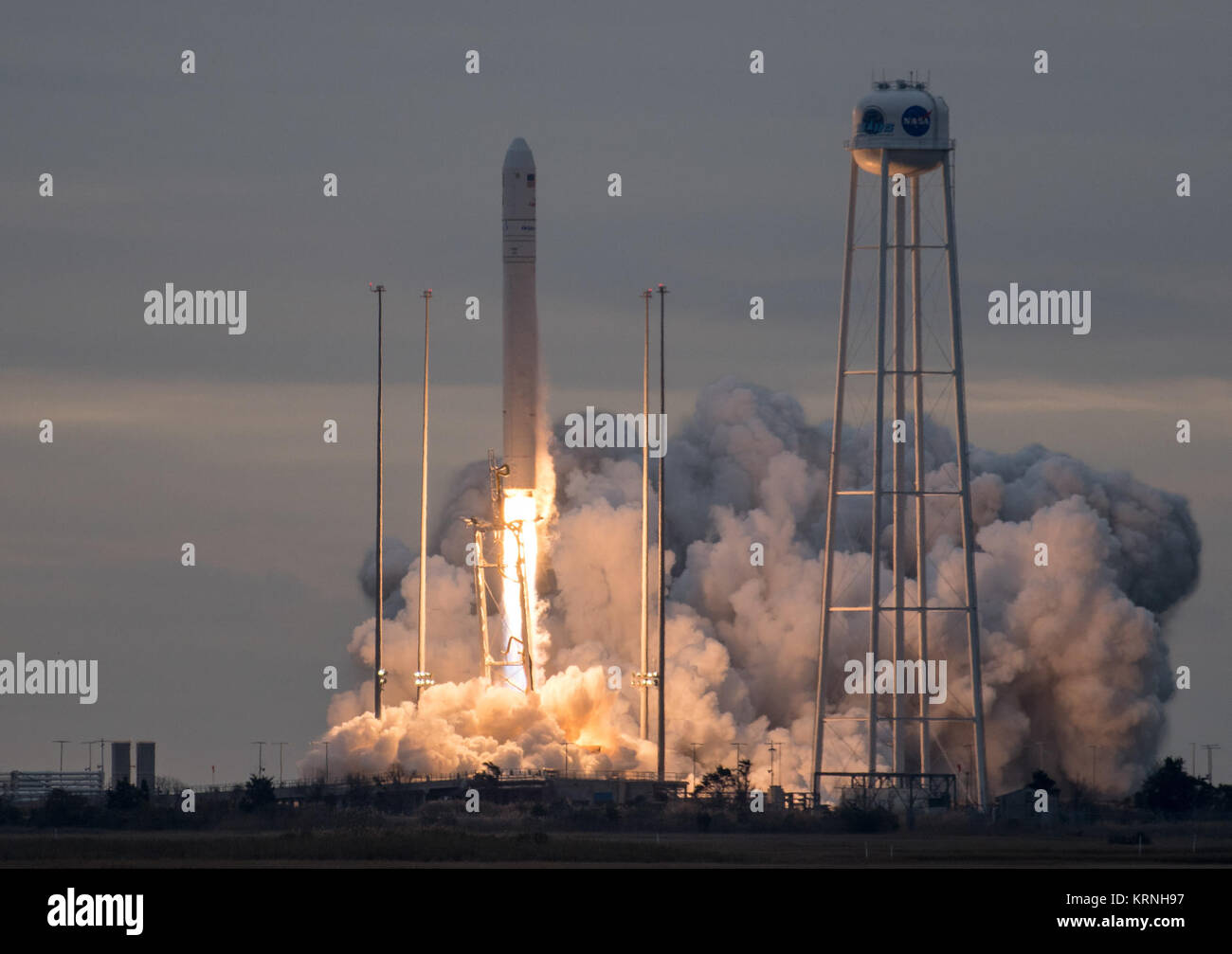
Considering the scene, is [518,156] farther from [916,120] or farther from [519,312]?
[916,120]

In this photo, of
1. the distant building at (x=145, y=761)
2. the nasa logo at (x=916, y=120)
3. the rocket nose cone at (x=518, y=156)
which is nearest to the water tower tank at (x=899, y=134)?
the nasa logo at (x=916, y=120)

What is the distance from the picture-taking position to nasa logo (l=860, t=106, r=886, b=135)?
11400cm

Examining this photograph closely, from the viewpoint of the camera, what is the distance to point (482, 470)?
14962 cm

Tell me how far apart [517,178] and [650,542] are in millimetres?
26877

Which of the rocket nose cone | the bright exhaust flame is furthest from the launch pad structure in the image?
the rocket nose cone

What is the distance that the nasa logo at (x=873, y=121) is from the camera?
114 metres

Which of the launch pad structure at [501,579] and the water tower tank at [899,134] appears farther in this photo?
the launch pad structure at [501,579]

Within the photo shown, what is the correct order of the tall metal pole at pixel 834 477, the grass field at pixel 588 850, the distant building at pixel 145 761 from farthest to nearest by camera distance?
the distant building at pixel 145 761, the tall metal pole at pixel 834 477, the grass field at pixel 588 850

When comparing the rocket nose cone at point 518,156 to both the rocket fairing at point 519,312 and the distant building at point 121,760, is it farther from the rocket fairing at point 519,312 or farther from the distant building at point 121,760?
the distant building at point 121,760

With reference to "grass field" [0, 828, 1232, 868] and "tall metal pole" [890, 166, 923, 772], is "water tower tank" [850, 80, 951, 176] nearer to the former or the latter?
"tall metal pole" [890, 166, 923, 772]

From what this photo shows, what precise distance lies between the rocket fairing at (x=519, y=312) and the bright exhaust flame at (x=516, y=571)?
710 mm

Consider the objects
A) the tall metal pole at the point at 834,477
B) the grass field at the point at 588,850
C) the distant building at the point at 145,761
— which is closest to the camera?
the grass field at the point at 588,850
